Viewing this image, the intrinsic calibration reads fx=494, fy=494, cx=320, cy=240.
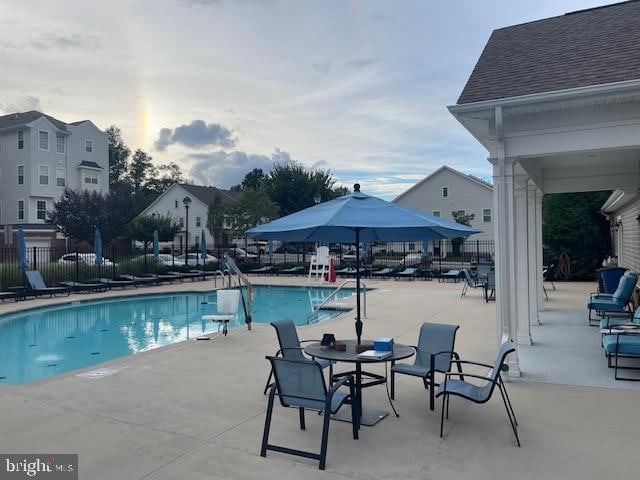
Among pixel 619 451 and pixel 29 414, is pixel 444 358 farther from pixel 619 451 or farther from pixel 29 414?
pixel 29 414

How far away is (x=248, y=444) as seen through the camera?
445 centimetres

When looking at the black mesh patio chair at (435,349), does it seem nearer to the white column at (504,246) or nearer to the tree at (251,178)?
the white column at (504,246)

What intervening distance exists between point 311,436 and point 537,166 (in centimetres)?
704

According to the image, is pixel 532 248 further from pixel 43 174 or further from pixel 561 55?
pixel 43 174

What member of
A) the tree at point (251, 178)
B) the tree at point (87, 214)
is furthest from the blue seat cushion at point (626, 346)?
the tree at point (251, 178)

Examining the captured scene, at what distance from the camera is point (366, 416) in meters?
5.07

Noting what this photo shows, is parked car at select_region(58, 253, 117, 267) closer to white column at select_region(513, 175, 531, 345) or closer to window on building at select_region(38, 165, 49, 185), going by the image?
window on building at select_region(38, 165, 49, 185)

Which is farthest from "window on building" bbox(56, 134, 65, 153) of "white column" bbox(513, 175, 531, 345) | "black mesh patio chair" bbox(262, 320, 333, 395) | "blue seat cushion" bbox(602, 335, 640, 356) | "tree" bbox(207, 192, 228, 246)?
"blue seat cushion" bbox(602, 335, 640, 356)

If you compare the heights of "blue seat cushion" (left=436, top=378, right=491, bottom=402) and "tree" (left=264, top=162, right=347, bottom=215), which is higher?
"tree" (left=264, top=162, right=347, bottom=215)

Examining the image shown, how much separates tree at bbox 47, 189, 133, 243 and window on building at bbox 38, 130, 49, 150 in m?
5.38

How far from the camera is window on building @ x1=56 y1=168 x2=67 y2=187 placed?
36562 mm

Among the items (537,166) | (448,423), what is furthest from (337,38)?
(448,423)

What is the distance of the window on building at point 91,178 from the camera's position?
128 feet

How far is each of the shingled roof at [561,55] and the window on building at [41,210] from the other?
116 ft
